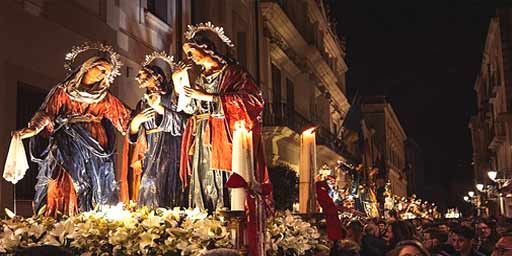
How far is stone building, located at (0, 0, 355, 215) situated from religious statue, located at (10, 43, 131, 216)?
4.52 ft

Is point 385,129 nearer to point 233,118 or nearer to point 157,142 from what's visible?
point 157,142

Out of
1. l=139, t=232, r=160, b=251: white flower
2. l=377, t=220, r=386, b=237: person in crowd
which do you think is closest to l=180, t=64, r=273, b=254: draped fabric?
l=139, t=232, r=160, b=251: white flower

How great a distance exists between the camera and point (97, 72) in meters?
9.13

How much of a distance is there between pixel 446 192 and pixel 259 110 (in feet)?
292

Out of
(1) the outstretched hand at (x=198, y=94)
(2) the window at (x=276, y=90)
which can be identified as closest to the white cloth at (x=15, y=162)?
(1) the outstretched hand at (x=198, y=94)

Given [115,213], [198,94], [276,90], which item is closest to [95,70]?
[198,94]

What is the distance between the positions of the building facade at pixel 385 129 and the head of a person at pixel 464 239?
5809 centimetres

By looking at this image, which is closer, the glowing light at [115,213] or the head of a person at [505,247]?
the head of a person at [505,247]

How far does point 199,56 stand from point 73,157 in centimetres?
185

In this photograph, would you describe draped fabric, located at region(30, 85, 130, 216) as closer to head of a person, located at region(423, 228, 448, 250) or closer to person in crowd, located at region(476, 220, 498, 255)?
head of a person, located at region(423, 228, 448, 250)

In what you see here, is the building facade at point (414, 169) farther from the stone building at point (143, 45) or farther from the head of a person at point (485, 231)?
the head of a person at point (485, 231)

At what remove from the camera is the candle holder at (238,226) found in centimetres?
708

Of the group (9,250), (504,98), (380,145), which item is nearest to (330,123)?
(504,98)

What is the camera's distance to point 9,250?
22.6 ft
